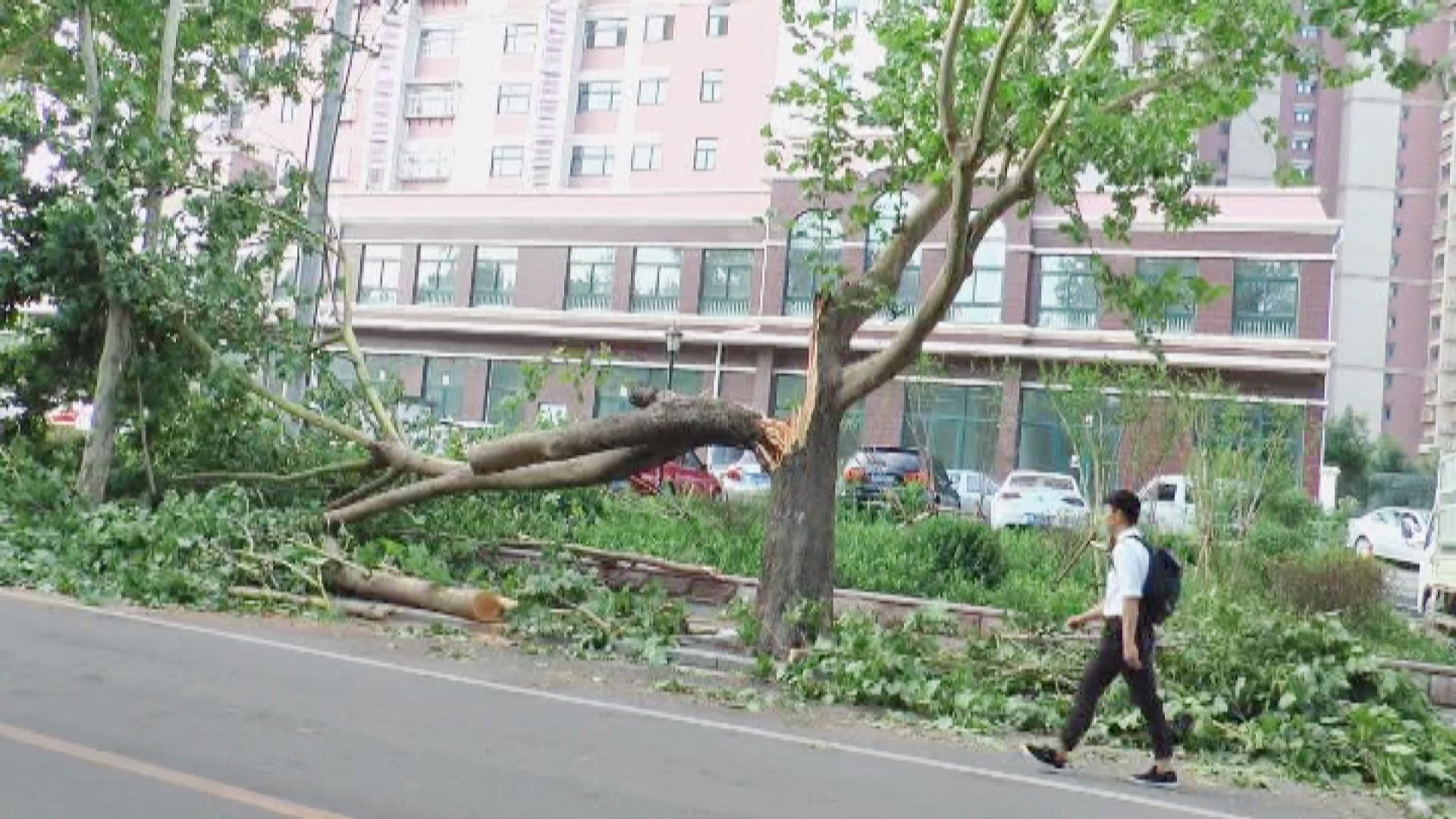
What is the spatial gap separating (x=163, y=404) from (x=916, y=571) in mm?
9730

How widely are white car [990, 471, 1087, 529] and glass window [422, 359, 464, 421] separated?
77.2 ft

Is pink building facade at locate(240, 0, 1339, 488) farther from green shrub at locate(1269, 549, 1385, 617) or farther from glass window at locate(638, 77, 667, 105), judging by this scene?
green shrub at locate(1269, 549, 1385, 617)

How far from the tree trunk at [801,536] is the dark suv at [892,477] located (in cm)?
972

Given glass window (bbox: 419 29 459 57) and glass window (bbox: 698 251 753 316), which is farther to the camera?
glass window (bbox: 419 29 459 57)

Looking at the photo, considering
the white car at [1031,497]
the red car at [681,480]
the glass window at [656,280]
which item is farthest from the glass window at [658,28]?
the white car at [1031,497]

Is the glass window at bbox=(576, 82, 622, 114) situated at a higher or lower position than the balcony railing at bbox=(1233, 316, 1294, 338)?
higher

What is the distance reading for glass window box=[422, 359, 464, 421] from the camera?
46062 millimetres

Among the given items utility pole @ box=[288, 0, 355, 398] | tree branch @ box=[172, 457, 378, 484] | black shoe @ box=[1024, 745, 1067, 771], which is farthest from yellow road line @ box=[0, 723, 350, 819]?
utility pole @ box=[288, 0, 355, 398]

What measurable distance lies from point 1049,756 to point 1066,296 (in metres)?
32.3

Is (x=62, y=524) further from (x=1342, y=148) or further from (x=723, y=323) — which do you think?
(x=1342, y=148)

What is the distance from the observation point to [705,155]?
49.4 m

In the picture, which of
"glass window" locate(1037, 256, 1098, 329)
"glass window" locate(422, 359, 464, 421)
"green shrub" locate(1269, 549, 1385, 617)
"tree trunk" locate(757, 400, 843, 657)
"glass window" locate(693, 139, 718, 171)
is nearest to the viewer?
"tree trunk" locate(757, 400, 843, 657)

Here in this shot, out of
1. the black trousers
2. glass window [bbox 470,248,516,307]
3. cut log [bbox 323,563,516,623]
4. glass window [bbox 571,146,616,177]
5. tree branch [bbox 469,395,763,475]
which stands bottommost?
cut log [bbox 323,563,516,623]

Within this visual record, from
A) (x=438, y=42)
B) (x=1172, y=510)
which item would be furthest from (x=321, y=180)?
(x=438, y=42)
